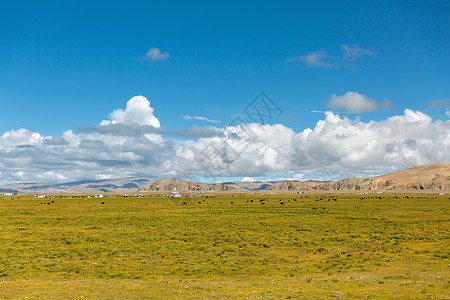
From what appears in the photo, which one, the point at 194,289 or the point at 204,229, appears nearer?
the point at 194,289

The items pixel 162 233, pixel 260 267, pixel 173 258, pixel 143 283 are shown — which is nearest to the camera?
pixel 143 283

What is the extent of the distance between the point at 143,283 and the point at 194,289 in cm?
538

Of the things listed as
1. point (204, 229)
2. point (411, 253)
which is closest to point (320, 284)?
point (411, 253)

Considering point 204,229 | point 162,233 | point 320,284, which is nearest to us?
point 320,284

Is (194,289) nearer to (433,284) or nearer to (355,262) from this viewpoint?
(433,284)

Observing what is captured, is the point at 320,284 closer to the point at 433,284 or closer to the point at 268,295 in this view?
the point at 268,295

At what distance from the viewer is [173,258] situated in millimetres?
39469

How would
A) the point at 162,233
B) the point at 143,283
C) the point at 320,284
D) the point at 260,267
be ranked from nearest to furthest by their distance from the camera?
the point at 320,284
the point at 143,283
the point at 260,267
the point at 162,233

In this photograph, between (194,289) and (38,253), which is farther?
(38,253)

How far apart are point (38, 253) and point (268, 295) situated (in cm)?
3079

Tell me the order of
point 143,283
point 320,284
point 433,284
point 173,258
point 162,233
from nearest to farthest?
point 433,284, point 320,284, point 143,283, point 173,258, point 162,233

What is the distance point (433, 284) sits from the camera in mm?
24578

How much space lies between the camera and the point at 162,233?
5766 cm

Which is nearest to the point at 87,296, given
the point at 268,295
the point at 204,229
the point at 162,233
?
the point at 268,295
